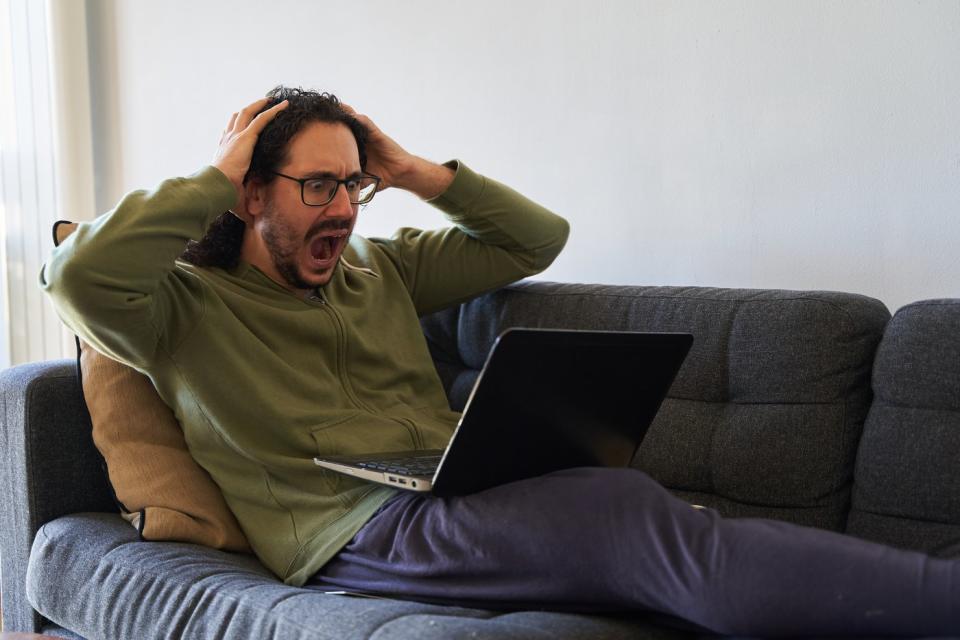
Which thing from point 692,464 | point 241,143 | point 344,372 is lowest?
point 692,464

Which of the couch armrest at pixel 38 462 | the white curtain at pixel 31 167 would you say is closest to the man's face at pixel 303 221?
the couch armrest at pixel 38 462

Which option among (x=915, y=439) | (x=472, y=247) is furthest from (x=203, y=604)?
(x=915, y=439)

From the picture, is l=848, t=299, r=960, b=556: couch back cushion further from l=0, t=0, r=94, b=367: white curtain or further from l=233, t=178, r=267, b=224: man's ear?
l=0, t=0, r=94, b=367: white curtain

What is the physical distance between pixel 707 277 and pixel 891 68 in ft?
1.67

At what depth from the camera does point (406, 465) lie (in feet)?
5.11

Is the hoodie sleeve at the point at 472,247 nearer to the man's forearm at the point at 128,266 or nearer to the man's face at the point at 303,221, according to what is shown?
the man's face at the point at 303,221

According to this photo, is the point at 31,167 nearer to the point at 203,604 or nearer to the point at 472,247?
the point at 472,247

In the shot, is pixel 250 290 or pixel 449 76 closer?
pixel 250 290

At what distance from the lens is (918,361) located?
5.19 feet

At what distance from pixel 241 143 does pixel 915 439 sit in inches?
45.1

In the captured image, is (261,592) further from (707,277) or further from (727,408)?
(707,277)

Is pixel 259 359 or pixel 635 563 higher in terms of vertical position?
pixel 259 359

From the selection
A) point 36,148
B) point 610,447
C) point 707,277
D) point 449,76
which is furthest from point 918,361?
point 36,148

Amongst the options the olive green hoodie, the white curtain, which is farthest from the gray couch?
the white curtain
